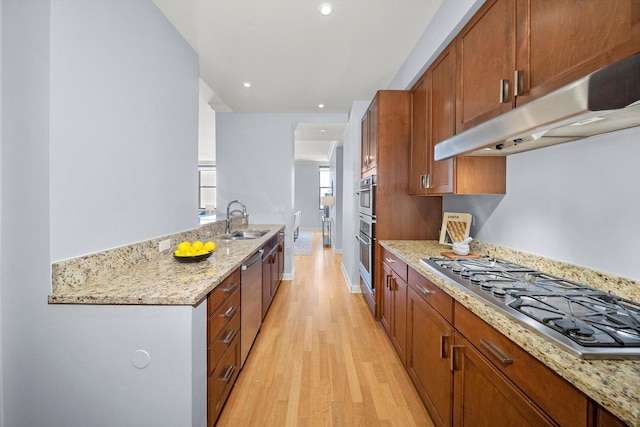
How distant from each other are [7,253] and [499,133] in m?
2.23

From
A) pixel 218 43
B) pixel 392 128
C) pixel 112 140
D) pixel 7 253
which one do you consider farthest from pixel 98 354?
pixel 392 128

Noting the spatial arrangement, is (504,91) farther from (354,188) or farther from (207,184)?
(207,184)

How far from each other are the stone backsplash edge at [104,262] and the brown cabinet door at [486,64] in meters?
2.18

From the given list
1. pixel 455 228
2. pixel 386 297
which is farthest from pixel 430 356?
pixel 455 228

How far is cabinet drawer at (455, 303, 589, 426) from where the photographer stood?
2.18ft

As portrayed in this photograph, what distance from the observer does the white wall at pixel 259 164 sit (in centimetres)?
432

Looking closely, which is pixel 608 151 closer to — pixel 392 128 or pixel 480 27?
pixel 480 27

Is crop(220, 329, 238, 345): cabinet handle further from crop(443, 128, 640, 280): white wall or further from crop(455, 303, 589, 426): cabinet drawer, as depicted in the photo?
crop(443, 128, 640, 280): white wall

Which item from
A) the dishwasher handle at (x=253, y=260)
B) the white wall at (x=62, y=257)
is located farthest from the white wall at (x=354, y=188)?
the white wall at (x=62, y=257)

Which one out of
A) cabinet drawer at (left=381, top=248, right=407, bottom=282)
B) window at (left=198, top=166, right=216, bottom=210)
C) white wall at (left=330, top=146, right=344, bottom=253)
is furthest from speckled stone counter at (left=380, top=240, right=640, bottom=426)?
window at (left=198, top=166, right=216, bottom=210)

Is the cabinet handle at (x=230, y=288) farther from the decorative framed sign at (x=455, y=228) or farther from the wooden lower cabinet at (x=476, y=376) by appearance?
the decorative framed sign at (x=455, y=228)

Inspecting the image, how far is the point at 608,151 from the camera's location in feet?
3.80

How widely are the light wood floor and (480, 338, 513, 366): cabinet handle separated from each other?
91 cm

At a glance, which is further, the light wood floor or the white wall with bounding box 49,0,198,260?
the light wood floor
